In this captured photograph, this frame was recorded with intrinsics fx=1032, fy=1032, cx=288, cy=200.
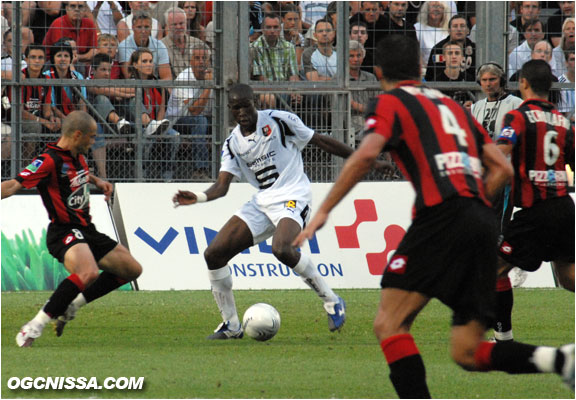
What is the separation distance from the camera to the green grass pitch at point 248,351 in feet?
20.8

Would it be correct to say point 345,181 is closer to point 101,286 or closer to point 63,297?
point 63,297

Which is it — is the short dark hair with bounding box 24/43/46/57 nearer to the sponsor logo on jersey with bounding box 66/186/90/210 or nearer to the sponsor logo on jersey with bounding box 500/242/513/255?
the sponsor logo on jersey with bounding box 66/186/90/210

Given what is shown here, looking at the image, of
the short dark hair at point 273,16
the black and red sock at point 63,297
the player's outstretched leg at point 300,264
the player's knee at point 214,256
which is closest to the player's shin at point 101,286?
the black and red sock at point 63,297

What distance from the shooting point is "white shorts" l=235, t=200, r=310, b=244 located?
925 centimetres

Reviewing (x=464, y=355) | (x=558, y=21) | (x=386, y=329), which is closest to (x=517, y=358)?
(x=464, y=355)

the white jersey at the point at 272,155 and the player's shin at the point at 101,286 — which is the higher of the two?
the white jersey at the point at 272,155

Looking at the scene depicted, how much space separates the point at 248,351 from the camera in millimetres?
8102

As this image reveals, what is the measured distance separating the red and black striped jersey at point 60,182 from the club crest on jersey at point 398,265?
4.11m

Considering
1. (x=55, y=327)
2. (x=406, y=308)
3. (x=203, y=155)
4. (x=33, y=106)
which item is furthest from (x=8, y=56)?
(x=406, y=308)

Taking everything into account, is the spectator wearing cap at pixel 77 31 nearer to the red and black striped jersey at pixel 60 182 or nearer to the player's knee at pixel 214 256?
the red and black striped jersey at pixel 60 182

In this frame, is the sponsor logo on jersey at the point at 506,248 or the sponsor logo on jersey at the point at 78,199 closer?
the sponsor logo on jersey at the point at 506,248

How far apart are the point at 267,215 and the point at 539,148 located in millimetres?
2889

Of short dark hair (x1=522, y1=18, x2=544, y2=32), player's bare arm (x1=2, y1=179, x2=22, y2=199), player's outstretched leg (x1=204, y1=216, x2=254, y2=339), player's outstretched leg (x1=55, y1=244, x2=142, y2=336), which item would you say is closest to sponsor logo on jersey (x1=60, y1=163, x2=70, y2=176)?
player's bare arm (x1=2, y1=179, x2=22, y2=199)

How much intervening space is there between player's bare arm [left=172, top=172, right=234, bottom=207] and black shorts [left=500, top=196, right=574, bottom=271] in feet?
8.42
